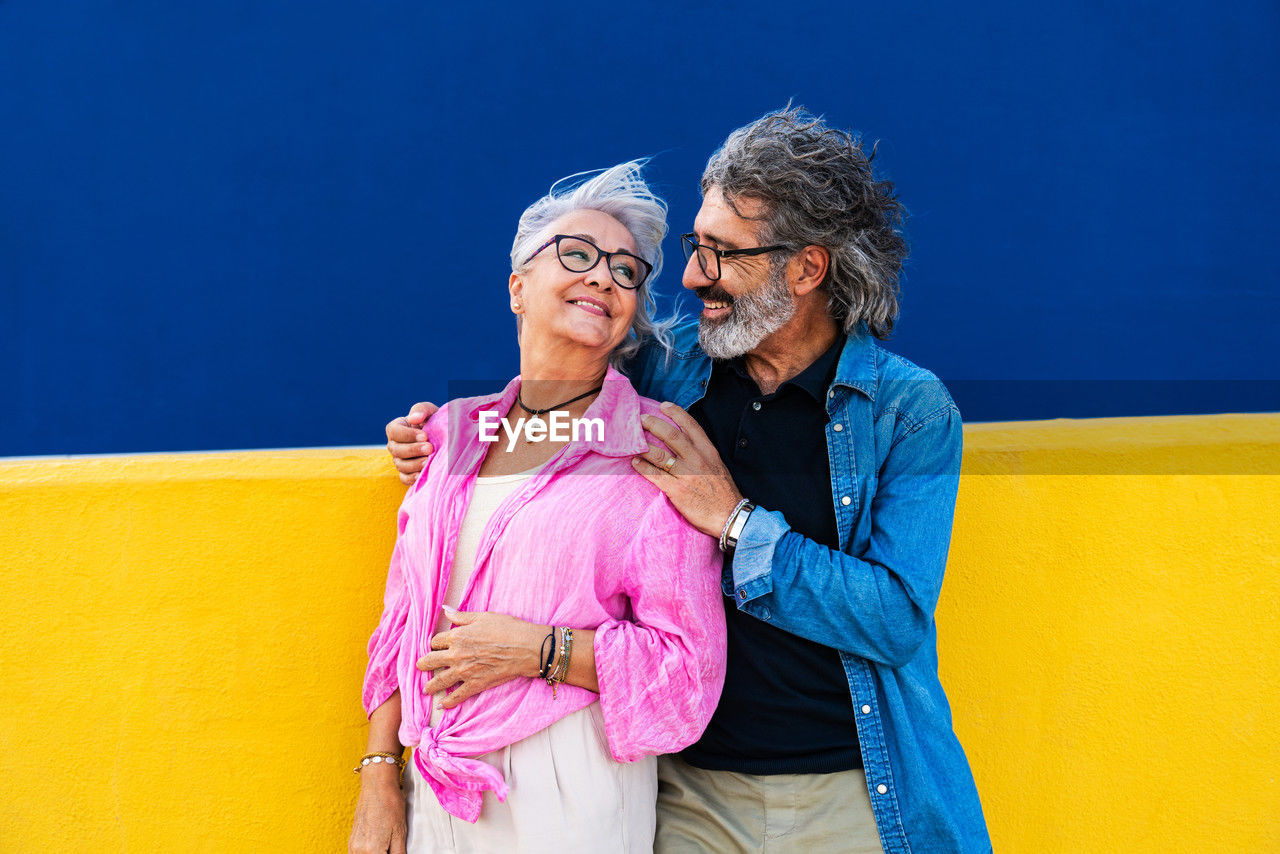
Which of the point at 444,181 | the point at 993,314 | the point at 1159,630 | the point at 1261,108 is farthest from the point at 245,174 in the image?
the point at 1261,108

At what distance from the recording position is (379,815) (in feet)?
6.38

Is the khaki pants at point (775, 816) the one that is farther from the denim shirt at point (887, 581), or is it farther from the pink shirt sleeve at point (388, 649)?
the pink shirt sleeve at point (388, 649)

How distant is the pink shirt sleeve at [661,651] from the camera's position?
69.9 inches

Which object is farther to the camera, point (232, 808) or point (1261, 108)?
point (1261, 108)

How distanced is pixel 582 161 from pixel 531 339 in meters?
1.43

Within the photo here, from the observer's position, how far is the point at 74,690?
2385 mm

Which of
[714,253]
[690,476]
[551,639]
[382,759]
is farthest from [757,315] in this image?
[382,759]

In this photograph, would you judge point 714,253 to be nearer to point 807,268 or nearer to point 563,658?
point 807,268

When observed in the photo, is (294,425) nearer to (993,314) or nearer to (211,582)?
(211,582)

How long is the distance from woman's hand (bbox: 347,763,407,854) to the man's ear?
136cm

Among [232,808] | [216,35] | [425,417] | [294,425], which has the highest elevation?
[216,35]

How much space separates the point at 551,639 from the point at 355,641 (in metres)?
0.86

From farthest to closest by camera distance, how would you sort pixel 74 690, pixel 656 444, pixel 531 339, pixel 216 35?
pixel 216 35
pixel 74 690
pixel 531 339
pixel 656 444

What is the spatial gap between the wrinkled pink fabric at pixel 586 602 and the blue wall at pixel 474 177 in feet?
4.98
